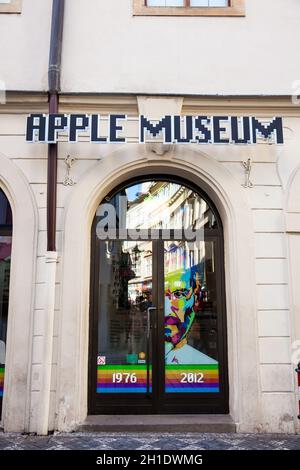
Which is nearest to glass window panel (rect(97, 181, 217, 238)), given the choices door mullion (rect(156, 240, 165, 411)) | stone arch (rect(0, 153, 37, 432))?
door mullion (rect(156, 240, 165, 411))

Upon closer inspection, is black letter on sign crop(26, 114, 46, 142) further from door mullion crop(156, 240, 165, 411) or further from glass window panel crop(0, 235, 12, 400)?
door mullion crop(156, 240, 165, 411)

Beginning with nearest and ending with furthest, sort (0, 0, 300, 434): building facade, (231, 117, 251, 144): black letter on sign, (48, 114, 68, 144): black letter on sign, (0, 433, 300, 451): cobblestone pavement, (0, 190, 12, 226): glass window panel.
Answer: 1. (0, 433, 300, 451): cobblestone pavement
2. (0, 0, 300, 434): building facade
3. (48, 114, 68, 144): black letter on sign
4. (231, 117, 251, 144): black letter on sign
5. (0, 190, 12, 226): glass window panel

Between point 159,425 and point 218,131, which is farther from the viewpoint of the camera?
point 218,131

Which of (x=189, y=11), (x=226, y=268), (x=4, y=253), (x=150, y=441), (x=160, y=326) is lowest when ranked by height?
(x=150, y=441)

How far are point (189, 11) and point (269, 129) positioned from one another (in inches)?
83.1

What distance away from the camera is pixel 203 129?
5555mm

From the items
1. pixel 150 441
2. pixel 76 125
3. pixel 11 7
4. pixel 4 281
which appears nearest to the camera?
pixel 150 441

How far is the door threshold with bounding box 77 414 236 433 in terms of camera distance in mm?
5121

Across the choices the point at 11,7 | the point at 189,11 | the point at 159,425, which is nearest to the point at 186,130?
the point at 189,11

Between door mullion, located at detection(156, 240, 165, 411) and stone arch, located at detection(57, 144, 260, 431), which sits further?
door mullion, located at detection(156, 240, 165, 411)

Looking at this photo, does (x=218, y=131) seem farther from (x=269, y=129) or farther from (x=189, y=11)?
(x=189, y=11)

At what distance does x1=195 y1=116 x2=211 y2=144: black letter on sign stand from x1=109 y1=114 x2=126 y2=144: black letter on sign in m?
→ 0.97

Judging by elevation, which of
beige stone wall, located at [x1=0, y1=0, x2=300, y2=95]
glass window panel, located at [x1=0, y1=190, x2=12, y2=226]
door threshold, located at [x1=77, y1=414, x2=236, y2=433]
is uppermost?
beige stone wall, located at [x1=0, y1=0, x2=300, y2=95]
